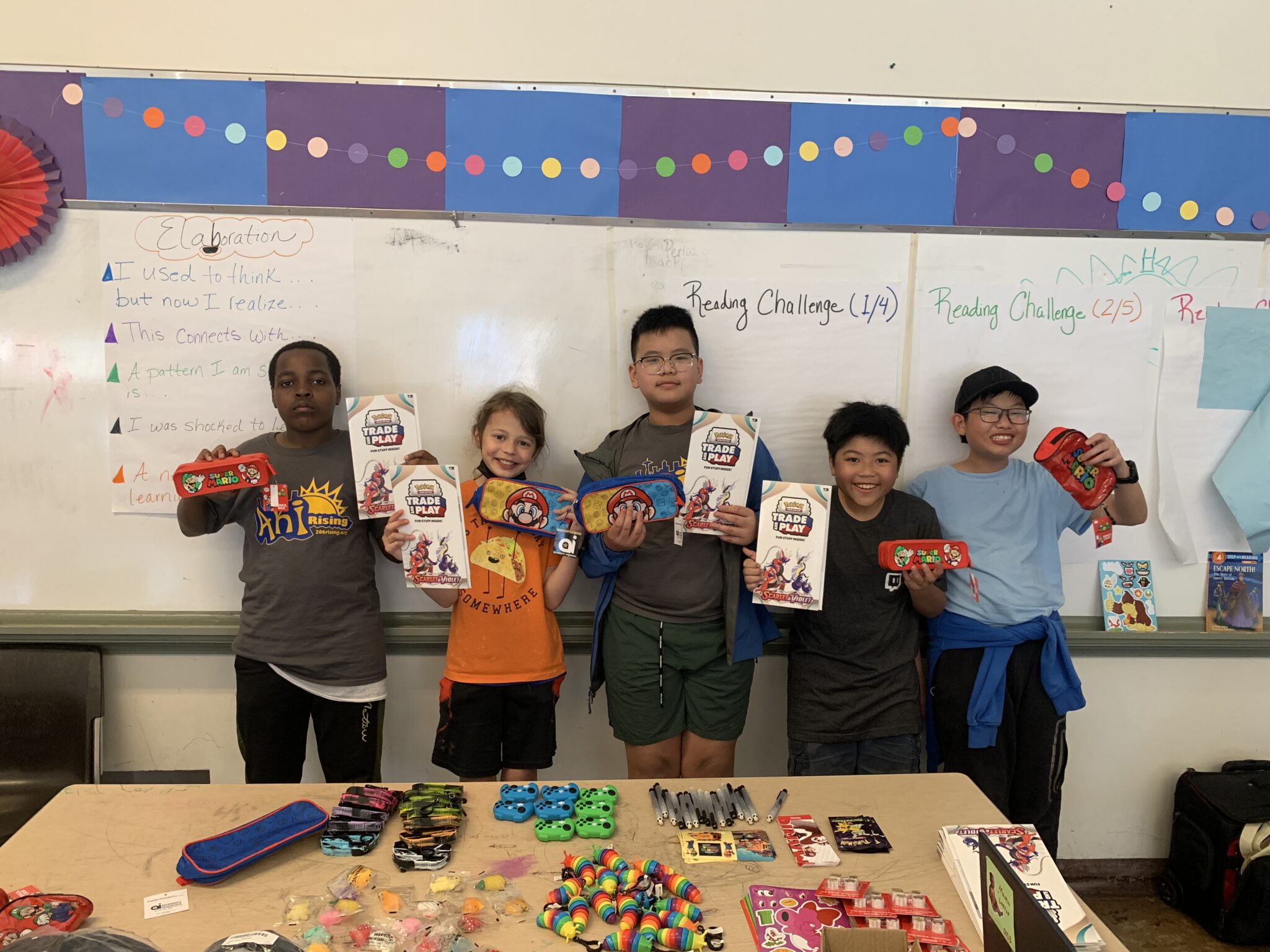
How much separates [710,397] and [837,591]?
0.72 meters

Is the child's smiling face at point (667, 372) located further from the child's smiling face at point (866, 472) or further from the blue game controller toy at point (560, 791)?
the blue game controller toy at point (560, 791)

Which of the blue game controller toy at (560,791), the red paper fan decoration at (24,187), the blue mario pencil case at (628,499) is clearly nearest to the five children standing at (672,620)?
the blue mario pencil case at (628,499)

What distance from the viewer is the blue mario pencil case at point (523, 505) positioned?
6.92 feet

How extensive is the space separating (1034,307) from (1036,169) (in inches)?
17.0

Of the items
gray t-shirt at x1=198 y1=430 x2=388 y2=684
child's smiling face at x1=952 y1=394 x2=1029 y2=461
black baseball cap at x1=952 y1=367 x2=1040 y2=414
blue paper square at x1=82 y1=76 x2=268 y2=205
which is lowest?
gray t-shirt at x1=198 y1=430 x2=388 y2=684

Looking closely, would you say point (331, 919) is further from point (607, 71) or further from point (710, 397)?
point (607, 71)

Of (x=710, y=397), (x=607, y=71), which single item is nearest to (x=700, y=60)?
(x=607, y=71)

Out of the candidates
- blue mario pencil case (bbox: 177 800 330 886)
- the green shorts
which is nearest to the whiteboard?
the green shorts

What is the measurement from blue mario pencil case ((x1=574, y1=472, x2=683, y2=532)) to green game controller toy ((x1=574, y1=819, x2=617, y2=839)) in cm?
78

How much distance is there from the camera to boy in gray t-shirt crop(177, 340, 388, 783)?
7.43ft

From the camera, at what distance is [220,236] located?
7.86ft

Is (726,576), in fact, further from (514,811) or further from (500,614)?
(514,811)

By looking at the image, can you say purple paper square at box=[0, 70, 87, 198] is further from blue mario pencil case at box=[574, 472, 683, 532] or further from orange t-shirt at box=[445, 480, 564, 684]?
blue mario pencil case at box=[574, 472, 683, 532]

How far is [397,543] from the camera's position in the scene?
6.95 feet
